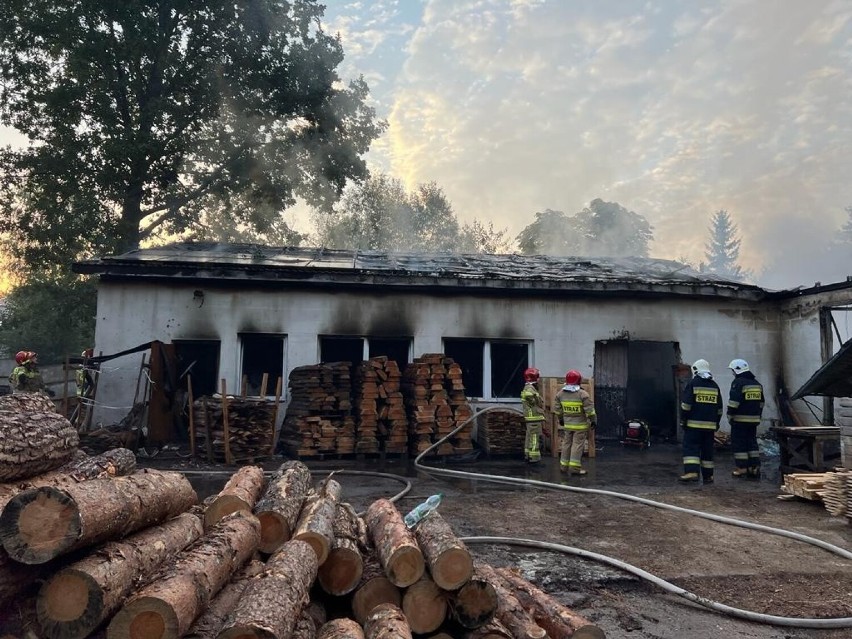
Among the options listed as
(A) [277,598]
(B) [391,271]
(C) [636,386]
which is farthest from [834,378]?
(C) [636,386]

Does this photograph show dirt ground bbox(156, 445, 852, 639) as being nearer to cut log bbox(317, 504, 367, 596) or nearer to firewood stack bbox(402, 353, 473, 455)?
firewood stack bbox(402, 353, 473, 455)

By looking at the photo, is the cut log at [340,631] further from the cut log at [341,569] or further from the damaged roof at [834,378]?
the damaged roof at [834,378]

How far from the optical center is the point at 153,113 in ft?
62.5

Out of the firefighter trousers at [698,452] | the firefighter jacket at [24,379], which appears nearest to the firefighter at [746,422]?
the firefighter trousers at [698,452]

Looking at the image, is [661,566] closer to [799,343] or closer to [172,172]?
[799,343]

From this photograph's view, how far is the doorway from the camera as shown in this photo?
1248 centimetres

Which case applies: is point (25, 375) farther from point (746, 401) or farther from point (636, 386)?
point (636, 386)

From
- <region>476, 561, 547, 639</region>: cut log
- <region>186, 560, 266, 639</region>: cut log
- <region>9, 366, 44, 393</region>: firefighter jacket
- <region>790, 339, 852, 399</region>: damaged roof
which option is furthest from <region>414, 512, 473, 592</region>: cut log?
<region>9, 366, 44, 393</region>: firefighter jacket

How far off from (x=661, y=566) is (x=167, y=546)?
4.03m

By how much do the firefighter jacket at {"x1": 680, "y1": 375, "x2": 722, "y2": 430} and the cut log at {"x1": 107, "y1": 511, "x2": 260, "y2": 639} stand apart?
24.0ft

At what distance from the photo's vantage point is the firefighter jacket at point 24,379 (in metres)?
9.63

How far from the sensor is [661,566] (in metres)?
4.73

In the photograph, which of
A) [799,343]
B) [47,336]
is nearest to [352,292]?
[799,343]

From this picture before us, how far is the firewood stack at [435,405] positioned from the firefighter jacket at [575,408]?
2.08 meters
